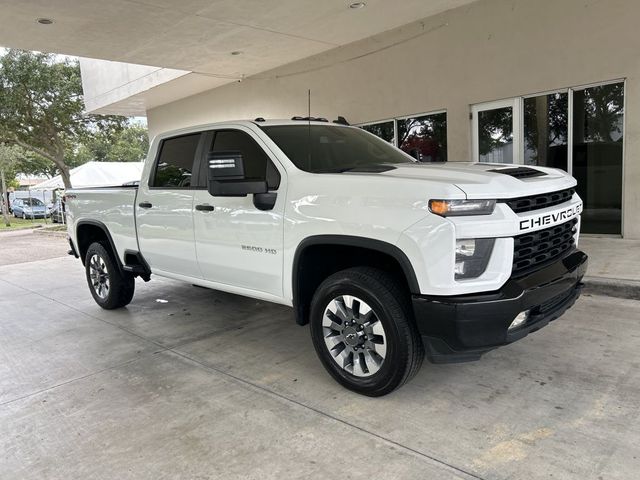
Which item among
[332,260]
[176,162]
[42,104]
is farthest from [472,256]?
[42,104]

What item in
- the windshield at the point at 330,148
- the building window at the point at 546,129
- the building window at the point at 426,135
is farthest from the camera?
the building window at the point at 426,135

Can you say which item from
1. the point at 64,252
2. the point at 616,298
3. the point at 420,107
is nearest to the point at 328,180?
the point at 616,298

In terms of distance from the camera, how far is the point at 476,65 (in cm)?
940

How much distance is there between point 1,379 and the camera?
13.7 ft

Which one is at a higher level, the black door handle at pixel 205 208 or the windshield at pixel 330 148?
the windshield at pixel 330 148

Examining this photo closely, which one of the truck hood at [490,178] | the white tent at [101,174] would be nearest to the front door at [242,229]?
the truck hood at [490,178]

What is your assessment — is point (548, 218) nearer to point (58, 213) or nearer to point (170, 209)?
point (170, 209)

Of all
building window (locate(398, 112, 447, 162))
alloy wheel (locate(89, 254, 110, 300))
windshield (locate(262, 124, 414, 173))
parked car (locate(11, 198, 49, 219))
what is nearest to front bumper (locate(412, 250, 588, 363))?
windshield (locate(262, 124, 414, 173))

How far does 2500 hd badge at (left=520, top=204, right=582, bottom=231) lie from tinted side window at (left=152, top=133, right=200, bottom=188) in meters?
3.08

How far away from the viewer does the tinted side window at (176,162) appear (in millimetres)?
4852

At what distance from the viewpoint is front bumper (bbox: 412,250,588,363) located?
113 inches

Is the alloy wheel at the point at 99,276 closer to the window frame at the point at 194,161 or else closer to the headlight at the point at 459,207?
the window frame at the point at 194,161

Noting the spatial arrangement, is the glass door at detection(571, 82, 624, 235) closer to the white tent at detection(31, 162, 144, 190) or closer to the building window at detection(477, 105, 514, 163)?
the building window at detection(477, 105, 514, 163)

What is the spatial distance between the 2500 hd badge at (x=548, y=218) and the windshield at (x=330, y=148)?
1.38m
